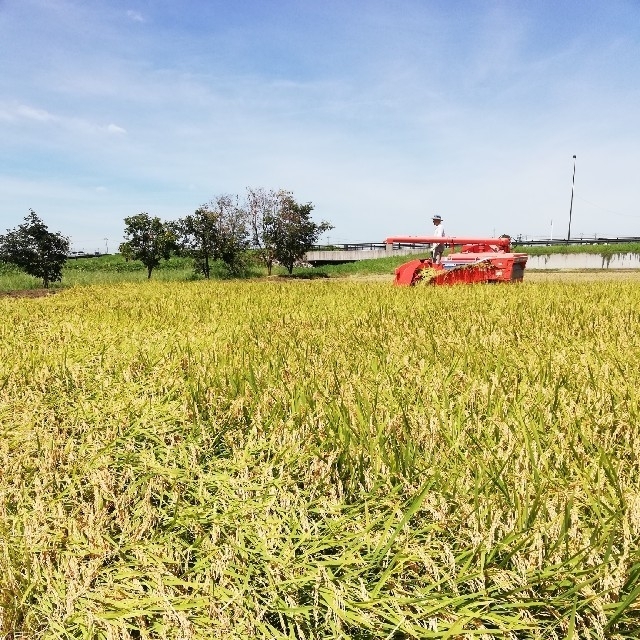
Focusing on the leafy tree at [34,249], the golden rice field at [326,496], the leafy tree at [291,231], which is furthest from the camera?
the leafy tree at [291,231]

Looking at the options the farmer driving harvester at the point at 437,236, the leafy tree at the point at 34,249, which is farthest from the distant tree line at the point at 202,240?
the farmer driving harvester at the point at 437,236

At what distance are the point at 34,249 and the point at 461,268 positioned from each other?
89.4ft

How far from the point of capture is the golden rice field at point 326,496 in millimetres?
1279

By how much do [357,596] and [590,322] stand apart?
4.53m

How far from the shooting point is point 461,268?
11.0 m

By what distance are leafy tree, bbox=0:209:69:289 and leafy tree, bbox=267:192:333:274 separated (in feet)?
51.5

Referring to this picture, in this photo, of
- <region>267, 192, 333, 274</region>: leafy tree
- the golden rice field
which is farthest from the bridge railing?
the golden rice field

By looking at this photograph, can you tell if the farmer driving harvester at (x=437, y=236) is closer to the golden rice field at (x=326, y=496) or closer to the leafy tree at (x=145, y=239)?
the golden rice field at (x=326, y=496)

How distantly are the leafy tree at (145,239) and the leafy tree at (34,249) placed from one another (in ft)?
14.5

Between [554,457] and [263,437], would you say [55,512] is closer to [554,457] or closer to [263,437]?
[263,437]

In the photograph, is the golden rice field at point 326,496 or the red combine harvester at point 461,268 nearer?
the golden rice field at point 326,496

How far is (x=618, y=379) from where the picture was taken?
107 inches

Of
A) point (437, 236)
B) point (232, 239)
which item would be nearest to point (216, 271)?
point (232, 239)

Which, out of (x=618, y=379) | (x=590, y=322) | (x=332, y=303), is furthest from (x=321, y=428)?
(x=332, y=303)
